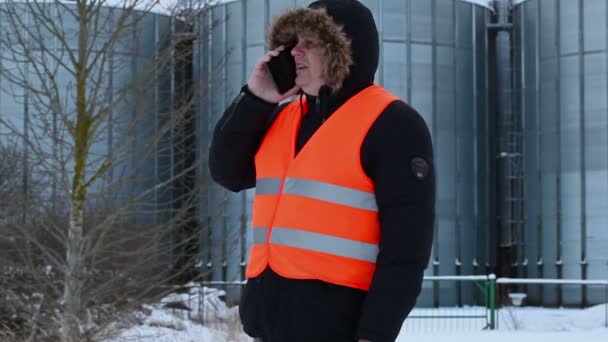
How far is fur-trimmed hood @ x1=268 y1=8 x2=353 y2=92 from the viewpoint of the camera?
3.37m

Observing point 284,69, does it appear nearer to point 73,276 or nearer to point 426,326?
point 73,276

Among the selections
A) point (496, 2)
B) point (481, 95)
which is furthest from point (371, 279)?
point (496, 2)

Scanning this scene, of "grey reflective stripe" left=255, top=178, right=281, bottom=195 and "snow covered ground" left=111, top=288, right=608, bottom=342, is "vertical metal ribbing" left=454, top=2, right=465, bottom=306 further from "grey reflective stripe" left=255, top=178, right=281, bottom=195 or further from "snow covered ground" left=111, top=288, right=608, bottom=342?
"grey reflective stripe" left=255, top=178, right=281, bottom=195

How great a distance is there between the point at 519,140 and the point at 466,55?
112 inches

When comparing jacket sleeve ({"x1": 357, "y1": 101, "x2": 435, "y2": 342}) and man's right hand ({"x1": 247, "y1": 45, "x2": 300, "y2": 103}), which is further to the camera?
man's right hand ({"x1": 247, "y1": 45, "x2": 300, "y2": 103})

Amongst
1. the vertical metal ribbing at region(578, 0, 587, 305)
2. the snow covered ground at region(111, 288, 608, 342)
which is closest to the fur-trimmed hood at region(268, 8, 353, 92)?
the snow covered ground at region(111, 288, 608, 342)

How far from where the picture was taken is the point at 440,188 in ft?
88.5

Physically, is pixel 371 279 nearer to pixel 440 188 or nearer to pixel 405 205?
pixel 405 205

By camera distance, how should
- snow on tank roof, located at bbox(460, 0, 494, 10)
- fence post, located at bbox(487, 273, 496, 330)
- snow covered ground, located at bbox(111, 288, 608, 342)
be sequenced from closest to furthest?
snow covered ground, located at bbox(111, 288, 608, 342), fence post, located at bbox(487, 273, 496, 330), snow on tank roof, located at bbox(460, 0, 494, 10)

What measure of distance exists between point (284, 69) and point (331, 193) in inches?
20.7

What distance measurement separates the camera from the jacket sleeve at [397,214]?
3.09m

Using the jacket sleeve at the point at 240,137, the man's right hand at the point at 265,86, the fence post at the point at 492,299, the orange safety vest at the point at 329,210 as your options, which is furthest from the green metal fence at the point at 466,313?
the orange safety vest at the point at 329,210

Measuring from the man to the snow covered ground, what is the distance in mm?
6835

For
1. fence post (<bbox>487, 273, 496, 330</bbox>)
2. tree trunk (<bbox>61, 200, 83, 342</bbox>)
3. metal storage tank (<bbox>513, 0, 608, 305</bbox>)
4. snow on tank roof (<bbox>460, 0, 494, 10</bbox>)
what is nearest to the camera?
tree trunk (<bbox>61, 200, 83, 342</bbox>)
